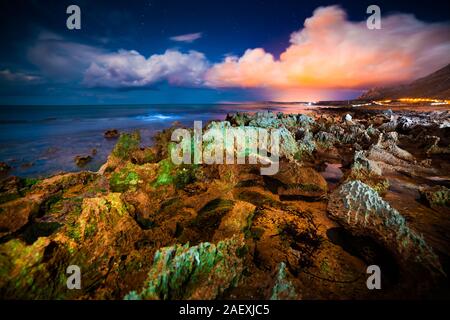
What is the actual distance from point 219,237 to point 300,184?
3.09 metres

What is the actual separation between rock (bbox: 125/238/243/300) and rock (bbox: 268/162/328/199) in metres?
3.09

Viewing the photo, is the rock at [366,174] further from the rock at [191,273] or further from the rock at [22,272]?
the rock at [22,272]

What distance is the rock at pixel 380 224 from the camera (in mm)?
3099

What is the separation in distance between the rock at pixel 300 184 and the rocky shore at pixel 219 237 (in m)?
0.03

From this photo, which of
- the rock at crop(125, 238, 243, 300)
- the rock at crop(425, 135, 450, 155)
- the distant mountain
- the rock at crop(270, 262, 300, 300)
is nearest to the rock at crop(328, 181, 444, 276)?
the rock at crop(270, 262, 300, 300)

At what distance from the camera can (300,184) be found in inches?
224

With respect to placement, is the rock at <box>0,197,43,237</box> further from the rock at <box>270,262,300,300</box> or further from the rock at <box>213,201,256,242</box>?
the rock at <box>270,262,300,300</box>

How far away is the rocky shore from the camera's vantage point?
2.62 meters

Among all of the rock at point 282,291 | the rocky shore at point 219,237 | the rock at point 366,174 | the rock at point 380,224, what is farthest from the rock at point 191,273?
the rock at point 366,174

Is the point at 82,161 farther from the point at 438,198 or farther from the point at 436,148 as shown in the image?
the point at 436,148

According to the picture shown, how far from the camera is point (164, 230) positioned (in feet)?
12.2
